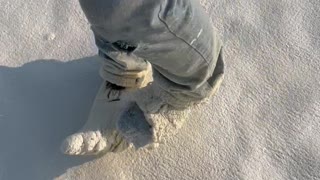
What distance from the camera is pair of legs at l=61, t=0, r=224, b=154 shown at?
30.8 inches

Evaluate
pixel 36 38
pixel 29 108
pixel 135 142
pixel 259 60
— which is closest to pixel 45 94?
pixel 29 108

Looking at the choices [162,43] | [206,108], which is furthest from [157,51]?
[206,108]

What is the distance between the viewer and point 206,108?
4.42 feet

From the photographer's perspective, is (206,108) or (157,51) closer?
(157,51)

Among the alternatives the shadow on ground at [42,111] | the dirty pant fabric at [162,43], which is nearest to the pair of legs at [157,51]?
the dirty pant fabric at [162,43]

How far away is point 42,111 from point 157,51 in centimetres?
56

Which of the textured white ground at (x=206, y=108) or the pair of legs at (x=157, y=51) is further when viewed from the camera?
the textured white ground at (x=206, y=108)

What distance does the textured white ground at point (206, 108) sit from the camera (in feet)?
4.22

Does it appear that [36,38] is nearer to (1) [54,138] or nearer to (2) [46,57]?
(2) [46,57]

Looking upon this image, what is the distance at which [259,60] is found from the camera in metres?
1.39

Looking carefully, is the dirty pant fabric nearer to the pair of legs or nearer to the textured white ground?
the pair of legs

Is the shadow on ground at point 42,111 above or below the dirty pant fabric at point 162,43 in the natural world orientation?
below

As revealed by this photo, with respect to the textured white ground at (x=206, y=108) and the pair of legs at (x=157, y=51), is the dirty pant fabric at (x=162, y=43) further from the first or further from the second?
the textured white ground at (x=206, y=108)

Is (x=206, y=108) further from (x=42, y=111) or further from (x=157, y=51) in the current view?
(x=157, y=51)
